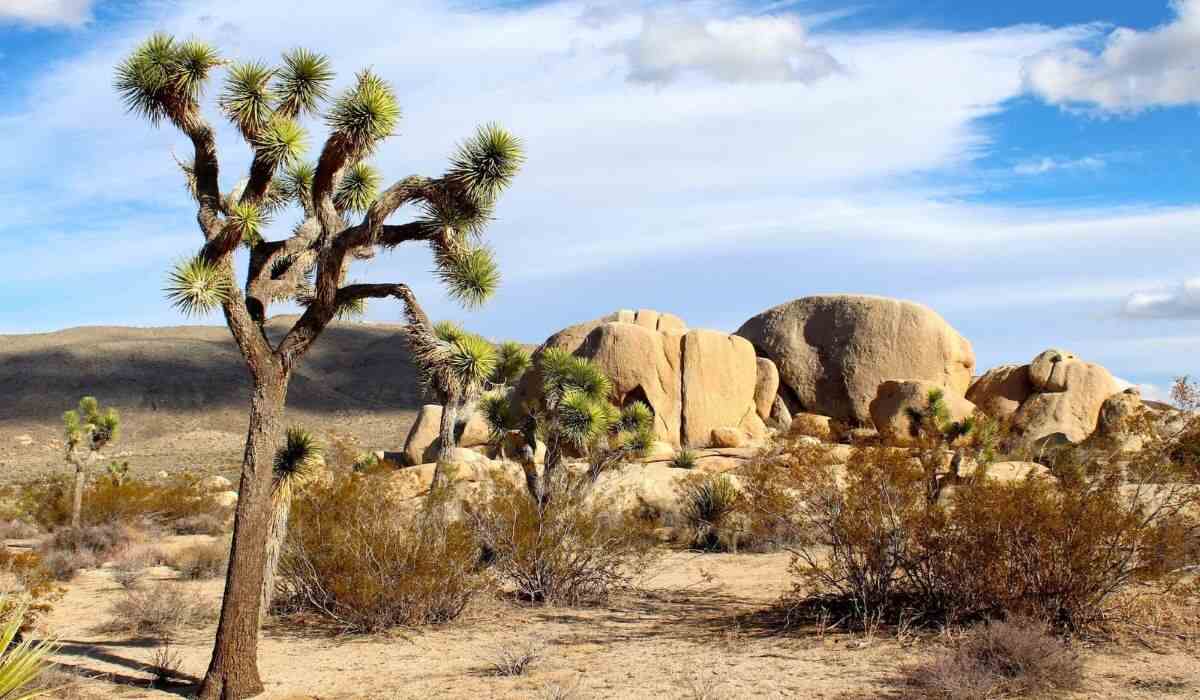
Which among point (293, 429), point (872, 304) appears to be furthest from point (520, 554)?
point (872, 304)

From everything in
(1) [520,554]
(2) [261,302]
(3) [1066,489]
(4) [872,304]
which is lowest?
(1) [520,554]

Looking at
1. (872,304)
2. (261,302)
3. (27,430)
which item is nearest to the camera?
(261,302)

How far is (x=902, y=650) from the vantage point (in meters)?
9.97

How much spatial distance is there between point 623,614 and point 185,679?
4.79 metres

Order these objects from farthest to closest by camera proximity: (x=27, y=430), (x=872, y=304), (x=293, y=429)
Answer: (x=27, y=430)
(x=872, y=304)
(x=293, y=429)

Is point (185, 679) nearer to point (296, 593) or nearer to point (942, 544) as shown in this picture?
point (296, 593)

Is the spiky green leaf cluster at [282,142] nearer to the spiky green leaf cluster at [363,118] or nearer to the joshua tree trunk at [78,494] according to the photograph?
the spiky green leaf cluster at [363,118]

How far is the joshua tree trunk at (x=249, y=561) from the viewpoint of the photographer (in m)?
9.33

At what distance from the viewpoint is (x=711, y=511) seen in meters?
19.7

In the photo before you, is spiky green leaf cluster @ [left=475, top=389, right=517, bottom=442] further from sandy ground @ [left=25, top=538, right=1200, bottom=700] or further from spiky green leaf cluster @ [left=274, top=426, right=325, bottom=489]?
spiky green leaf cluster @ [left=274, top=426, right=325, bottom=489]

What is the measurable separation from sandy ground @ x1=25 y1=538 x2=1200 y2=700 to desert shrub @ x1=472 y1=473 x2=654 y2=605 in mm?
366

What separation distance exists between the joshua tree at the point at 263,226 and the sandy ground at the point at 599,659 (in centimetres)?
120

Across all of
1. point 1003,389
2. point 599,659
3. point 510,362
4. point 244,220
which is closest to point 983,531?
point 599,659

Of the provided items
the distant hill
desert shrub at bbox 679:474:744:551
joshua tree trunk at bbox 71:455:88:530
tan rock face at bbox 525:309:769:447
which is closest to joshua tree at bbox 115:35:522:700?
desert shrub at bbox 679:474:744:551
